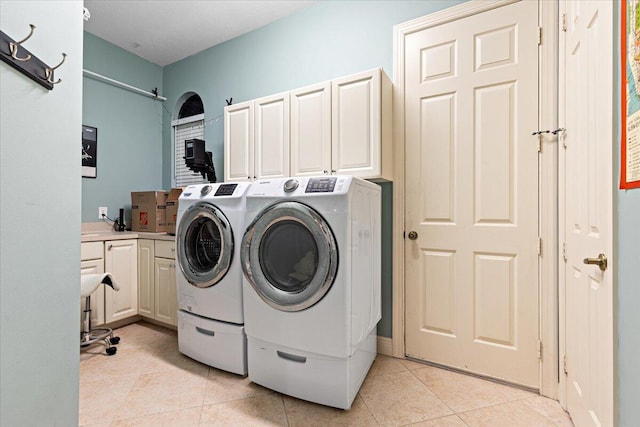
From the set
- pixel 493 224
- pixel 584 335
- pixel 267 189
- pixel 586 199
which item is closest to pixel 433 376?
pixel 584 335

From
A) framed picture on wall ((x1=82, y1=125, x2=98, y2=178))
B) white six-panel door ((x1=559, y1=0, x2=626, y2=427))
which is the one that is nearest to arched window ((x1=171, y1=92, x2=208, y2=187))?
framed picture on wall ((x1=82, y1=125, x2=98, y2=178))

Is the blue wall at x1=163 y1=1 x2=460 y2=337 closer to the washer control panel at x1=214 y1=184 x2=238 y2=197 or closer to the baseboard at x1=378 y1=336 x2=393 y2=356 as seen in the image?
the baseboard at x1=378 y1=336 x2=393 y2=356

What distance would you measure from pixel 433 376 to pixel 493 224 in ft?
3.39

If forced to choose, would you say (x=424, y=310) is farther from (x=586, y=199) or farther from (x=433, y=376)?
(x=586, y=199)

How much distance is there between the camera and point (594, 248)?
1.14 metres

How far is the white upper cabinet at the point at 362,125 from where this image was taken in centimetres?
192

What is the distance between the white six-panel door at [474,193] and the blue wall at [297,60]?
19 centimetres

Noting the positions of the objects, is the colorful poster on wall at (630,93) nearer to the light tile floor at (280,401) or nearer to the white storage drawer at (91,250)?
the light tile floor at (280,401)

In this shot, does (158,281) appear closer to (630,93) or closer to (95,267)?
(95,267)

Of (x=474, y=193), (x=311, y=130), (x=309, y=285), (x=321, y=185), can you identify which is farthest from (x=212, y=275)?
(x=474, y=193)

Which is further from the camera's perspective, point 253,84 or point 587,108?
point 253,84

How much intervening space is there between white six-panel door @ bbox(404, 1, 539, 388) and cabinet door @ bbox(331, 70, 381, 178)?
326 millimetres

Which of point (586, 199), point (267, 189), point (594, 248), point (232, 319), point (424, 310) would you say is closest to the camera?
point (594, 248)

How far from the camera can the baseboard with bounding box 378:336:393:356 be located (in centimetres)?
215
